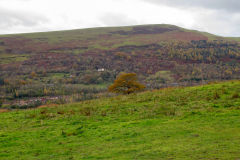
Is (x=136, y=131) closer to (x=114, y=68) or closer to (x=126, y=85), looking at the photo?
(x=126, y=85)

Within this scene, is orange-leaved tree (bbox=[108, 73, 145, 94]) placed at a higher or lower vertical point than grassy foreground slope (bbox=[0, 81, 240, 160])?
higher

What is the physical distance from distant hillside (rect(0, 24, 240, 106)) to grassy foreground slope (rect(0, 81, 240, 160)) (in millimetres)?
24716

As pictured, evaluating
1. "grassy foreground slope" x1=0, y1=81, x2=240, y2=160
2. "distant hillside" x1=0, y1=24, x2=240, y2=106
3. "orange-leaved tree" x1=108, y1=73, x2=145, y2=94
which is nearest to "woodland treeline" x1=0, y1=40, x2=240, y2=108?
"distant hillside" x1=0, y1=24, x2=240, y2=106

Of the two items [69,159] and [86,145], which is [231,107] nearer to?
[86,145]

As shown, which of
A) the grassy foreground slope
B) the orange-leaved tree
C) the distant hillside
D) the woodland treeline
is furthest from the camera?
the distant hillside

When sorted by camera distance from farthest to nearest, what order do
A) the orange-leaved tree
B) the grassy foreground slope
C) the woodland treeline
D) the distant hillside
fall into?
the distant hillside < the woodland treeline < the orange-leaved tree < the grassy foreground slope

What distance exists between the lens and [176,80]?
164ft

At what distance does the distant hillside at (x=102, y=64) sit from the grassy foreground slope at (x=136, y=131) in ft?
81.1

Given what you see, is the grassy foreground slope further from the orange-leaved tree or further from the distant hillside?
the distant hillside

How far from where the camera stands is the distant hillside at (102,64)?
47.4 m

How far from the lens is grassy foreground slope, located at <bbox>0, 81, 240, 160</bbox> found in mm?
8102

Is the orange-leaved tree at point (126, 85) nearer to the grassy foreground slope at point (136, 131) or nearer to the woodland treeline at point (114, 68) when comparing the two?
the grassy foreground slope at point (136, 131)

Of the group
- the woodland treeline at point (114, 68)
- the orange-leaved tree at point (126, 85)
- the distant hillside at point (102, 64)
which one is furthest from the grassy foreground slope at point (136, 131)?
the distant hillside at point (102, 64)

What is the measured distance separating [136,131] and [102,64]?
55.3 m
